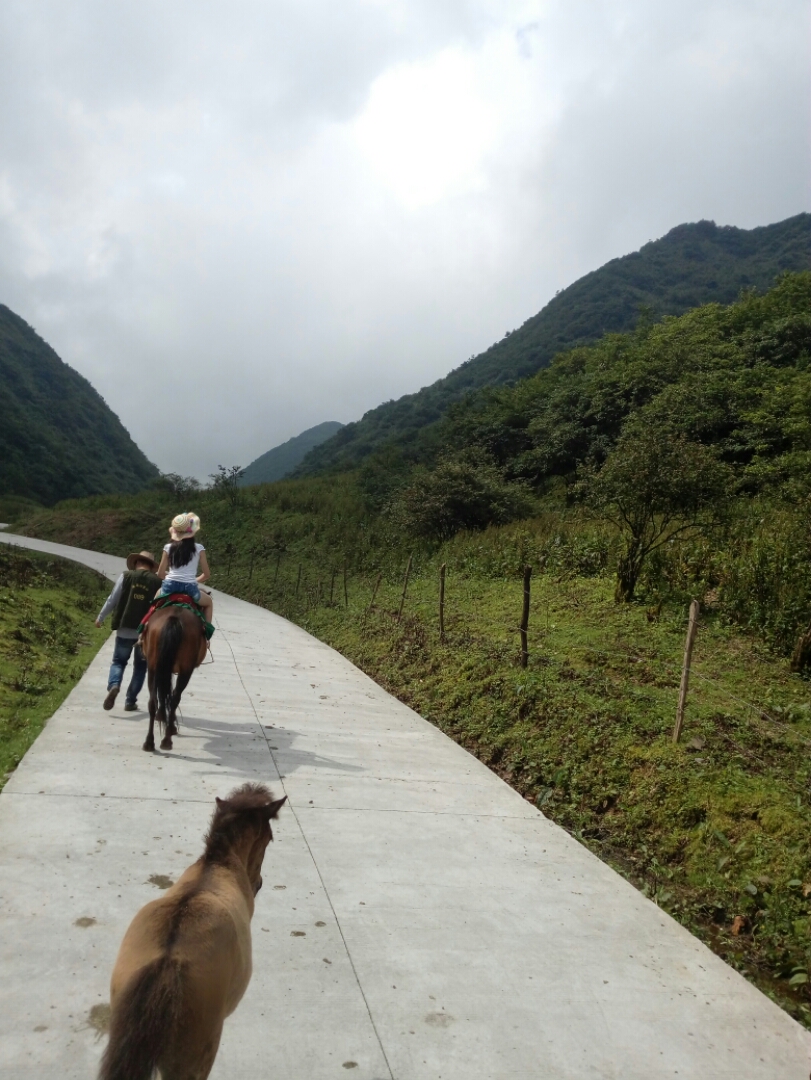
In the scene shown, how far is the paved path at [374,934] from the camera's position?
2865 mm

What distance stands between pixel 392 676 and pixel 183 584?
514 centimetres

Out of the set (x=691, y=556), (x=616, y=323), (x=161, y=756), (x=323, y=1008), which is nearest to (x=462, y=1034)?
(x=323, y=1008)

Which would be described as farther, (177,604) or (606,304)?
(606,304)

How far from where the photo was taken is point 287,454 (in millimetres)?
Answer: 144375

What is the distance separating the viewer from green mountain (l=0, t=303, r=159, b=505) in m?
67.2

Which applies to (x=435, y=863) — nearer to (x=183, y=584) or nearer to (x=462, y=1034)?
(x=462, y=1034)

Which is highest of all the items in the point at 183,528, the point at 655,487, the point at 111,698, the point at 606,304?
the point at 606,304

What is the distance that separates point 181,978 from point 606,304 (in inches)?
3103

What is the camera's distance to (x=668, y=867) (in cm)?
512

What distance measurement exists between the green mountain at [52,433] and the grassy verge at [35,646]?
5452cm

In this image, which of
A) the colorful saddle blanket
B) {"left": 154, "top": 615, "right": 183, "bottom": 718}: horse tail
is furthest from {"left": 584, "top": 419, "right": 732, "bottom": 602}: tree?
{"left": 154, "top": 615, "right": 183, "bottom": 718}: horse tail

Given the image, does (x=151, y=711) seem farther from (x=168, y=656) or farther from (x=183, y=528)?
(x=183, y=528)

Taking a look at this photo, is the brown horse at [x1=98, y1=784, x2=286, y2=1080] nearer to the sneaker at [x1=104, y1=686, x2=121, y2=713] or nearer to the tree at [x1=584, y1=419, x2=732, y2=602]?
the sneaker at [x1=104, y1=686, x2=121, y2=713]

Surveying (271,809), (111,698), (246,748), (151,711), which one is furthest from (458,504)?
(271,809)
